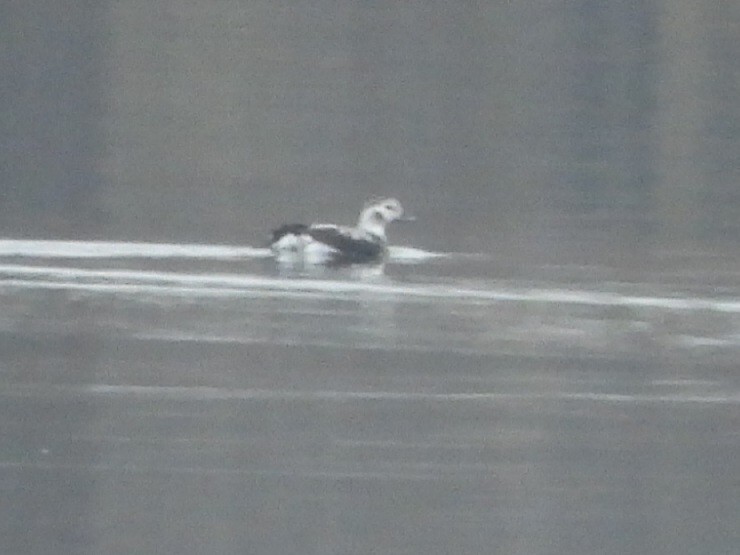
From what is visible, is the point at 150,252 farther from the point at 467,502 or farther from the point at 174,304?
the point at 467,502

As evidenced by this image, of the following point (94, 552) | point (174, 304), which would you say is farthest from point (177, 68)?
point (94, 552)

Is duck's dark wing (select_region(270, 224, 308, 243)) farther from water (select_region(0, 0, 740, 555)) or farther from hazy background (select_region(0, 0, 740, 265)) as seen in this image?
hazy background (select_region(0, 0, 740, 265))

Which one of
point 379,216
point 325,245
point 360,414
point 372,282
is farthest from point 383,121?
point 360,414

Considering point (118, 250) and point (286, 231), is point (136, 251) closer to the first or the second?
point (118, 250)

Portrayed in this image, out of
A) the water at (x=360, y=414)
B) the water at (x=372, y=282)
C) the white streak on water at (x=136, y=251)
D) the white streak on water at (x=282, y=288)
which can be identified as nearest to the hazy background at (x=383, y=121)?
the water at (x=372, y=282)

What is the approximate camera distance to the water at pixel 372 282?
6.25 meters

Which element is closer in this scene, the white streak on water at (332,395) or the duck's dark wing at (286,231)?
the white streak on water at (332,395)

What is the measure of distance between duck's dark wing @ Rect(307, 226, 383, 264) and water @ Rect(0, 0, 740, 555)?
0.72 ft

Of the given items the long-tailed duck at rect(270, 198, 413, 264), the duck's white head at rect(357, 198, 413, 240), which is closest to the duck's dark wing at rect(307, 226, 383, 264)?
the long-tailed duck at rect(270, 198, 413, 264)

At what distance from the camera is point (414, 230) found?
13.1 meters

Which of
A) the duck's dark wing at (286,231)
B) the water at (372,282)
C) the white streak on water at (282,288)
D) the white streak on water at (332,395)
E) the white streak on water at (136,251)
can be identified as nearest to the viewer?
the water at (372,282)

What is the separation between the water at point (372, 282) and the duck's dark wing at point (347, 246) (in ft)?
0.72

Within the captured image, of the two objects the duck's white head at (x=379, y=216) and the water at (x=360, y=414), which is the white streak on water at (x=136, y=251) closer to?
the duck's white head at (x=379, y=216)

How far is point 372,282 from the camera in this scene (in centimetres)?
1057
